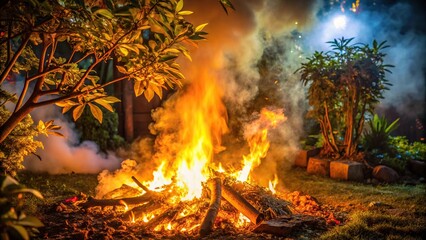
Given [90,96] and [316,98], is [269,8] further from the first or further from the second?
[90,96]

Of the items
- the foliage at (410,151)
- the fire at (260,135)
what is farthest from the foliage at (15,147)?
the foliage at (410,151)

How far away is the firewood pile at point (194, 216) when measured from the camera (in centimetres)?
453

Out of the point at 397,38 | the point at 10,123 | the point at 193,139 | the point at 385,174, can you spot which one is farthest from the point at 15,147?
the point at 397,38

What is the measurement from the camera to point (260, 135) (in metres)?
9.77

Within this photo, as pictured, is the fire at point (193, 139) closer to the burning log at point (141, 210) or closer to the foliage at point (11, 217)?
the burning log at point (141, 210)

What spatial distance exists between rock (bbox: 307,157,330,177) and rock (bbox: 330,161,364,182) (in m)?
0.32

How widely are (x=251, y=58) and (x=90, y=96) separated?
24.3 ft

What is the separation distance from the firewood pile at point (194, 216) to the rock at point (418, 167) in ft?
15.5

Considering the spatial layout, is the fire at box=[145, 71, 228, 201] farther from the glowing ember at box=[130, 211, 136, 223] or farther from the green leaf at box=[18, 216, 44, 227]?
the green leaf at box=[18, 216, 44, 227]

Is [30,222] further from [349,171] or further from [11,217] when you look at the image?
[349,171]

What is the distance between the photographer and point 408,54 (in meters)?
15.8

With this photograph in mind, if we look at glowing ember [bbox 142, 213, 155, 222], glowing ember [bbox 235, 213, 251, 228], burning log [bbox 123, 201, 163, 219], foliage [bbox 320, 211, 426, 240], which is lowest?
glowing ember [bbox 142, 213, 155, 222]

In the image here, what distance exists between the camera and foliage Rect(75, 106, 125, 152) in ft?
31.8

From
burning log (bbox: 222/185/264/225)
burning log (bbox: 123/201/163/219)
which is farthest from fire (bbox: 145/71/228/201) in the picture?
burning log (bbox: 222/185/264/225)
